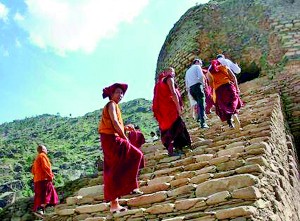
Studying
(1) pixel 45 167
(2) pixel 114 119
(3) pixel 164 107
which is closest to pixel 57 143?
(1) pixel 45 167

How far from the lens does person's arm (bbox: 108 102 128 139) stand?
411cm

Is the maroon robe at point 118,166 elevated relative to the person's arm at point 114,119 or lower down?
lower down

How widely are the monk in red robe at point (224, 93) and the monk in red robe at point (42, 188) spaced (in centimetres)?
300

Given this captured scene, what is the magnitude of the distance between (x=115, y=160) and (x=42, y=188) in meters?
3.19

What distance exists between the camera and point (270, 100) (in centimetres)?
720

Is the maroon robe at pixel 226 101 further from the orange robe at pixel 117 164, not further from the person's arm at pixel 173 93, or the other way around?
the orange robe at pixel 117 164

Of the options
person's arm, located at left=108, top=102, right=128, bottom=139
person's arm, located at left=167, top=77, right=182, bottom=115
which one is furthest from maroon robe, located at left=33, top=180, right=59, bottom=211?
person's arm, located at left=108, top=102, right=128, bottom=139

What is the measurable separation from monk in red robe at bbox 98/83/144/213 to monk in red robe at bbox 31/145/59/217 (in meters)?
2.95

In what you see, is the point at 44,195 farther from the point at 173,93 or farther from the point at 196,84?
the point at 196,84

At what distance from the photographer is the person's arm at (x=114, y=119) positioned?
13.5 ft

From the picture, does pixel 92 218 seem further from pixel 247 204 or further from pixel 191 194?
pixel 247 204

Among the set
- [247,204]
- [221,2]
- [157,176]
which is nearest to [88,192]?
[157,176]

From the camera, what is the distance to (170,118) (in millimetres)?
5375

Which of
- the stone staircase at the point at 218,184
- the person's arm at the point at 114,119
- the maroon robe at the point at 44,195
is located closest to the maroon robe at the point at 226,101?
the stone staircase at the point at 218,184
